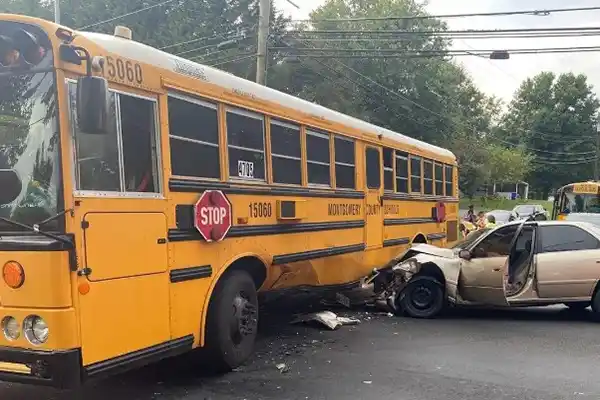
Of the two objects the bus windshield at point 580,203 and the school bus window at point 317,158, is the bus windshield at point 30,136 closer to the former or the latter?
the school bus window at point 317,158

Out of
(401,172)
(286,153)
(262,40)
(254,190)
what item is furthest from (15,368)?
(262,40)

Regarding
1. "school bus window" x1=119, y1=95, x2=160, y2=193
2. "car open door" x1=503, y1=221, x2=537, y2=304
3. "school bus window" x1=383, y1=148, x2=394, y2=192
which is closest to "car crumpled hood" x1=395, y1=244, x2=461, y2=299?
"car open door" x1=503, y1=221, x2=537, y2=304

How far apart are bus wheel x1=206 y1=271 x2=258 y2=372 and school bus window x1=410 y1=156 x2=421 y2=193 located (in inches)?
219

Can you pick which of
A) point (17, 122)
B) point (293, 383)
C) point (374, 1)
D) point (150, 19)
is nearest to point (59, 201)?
point (17, 122)

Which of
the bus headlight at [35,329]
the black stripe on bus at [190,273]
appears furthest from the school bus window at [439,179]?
the bus headlight at [35,329]

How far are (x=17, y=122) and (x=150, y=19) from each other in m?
26.0

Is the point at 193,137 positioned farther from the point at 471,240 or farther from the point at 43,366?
the point at 471,240

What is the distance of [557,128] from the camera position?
2660 inches

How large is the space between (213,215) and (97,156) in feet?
4.76

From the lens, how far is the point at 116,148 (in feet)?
15.4

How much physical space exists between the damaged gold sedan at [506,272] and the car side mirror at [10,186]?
233 inches

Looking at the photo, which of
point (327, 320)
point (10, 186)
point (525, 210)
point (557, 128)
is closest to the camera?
point (10, 186)

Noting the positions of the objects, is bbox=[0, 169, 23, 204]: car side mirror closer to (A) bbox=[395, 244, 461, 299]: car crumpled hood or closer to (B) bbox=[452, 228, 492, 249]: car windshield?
(A) bbox=[395, 244, 461, 299]: car crumpled hood

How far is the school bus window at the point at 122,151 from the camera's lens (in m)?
4.41
